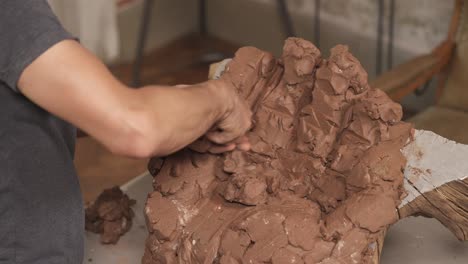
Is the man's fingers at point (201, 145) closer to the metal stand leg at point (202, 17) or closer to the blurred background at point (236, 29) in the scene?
the blurred background at point (236, 29)

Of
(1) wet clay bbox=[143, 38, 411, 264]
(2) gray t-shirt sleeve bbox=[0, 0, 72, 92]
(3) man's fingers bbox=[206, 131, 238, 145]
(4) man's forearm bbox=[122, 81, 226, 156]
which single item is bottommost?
(1) wet clay bbox=[143, 38, 411, 264]

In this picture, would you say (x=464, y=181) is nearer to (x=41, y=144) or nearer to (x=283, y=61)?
(x=283, y=61)

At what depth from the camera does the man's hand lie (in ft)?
3.95

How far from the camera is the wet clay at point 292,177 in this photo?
1491 millimetres

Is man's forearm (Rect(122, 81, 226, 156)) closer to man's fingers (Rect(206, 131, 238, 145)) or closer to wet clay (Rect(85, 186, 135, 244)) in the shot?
man's fingers (Rect(206, 131, 238, 145))

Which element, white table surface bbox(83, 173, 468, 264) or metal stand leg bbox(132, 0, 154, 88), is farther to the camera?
metal stand leg bbox(132, 0, 154, 88)

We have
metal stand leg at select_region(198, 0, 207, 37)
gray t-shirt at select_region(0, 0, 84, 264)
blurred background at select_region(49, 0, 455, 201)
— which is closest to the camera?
gray t-shirt at select_region(0, 0, 84, 264)

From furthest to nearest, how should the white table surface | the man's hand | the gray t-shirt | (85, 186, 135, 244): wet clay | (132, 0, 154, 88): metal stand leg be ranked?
(132, 0, 154, 88): metal stand leg
(85, 186, 135, 244): wet clay
the white table surface
the gray t-shirt
the man's hand

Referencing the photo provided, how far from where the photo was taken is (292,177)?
1634 mm

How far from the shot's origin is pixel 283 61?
168 centimetres

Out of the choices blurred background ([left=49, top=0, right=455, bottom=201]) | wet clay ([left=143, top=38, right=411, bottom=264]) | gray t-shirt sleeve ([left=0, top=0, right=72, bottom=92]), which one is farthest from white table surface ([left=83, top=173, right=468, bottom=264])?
blurred background ([left=49, top=0, right=455, bottom=201])

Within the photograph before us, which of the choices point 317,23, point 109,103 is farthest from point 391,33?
point 109,103

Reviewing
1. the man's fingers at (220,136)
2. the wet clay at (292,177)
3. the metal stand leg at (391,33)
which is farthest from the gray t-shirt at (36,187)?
the metal stand leg at (391,33)

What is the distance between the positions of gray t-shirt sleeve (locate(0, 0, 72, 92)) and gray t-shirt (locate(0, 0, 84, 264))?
0.03 m
